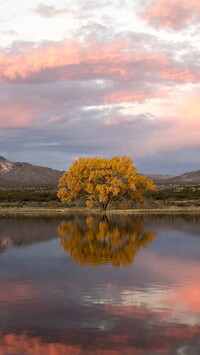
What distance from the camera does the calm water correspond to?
949cm

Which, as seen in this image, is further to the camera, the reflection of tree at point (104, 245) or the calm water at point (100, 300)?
the reflection of tree at point (104, 245)

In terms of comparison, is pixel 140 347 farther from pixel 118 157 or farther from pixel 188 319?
pixel 118 157

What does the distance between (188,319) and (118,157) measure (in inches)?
2240

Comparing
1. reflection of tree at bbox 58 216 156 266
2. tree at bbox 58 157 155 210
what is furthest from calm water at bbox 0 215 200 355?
tree at bbox 58 157 155 210

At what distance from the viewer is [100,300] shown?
1284 cm

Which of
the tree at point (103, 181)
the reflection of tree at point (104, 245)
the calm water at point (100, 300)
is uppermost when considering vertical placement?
the tree at point (103, 181)

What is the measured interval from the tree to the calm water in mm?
39064

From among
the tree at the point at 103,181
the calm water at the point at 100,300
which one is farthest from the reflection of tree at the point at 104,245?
the tree at the point at 103,181

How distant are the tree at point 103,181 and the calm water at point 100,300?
1538 inches

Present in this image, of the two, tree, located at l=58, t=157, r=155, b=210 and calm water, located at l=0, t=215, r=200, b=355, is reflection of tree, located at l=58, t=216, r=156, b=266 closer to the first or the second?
calm water, located at l=0, t=215, r=200, b=355

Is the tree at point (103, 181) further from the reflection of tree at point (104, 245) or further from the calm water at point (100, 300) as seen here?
the calm water at point (100, 300)

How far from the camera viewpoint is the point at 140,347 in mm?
9227

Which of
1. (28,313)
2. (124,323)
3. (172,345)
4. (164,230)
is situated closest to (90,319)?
(124,323)

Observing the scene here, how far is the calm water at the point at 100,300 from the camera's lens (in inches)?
374
